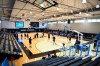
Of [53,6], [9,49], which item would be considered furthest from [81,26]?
[9,49]

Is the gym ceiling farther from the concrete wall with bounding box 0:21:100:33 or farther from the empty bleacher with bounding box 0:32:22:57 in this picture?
the concrete wall with bounding box 0:21:100:33

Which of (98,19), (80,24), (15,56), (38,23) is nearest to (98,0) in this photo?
(15,56)

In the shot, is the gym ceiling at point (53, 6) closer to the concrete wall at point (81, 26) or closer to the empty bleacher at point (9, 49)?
the empty bleacher at point (9, 49)

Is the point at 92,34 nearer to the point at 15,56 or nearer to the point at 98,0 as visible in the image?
the point at 98,0

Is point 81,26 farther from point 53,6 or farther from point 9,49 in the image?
point 9,49

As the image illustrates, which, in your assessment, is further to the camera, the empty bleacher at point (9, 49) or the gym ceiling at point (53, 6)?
the empty bleacher at point (9, 49)

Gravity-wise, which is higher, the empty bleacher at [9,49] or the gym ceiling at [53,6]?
the gym ceiling at [53,6]

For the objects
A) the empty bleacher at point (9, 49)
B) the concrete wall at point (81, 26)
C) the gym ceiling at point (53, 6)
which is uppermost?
the gym ceiling at point (53, 6)

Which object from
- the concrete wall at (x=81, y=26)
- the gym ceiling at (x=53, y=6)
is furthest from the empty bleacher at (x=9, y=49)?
the concrete wall at (x=81, y=26)

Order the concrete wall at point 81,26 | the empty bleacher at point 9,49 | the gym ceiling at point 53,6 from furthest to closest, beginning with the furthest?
the concrete wall at point 81,26 < the empty bleacher at point 9,49 < the gym ceiling at point 53,6

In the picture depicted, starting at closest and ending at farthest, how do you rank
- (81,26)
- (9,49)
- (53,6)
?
(53,6), (9,49), (81,26)

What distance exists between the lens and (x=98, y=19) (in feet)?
70.0

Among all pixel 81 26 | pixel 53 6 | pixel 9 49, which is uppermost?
pixel 53 6

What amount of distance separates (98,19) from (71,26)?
976 centimetres
